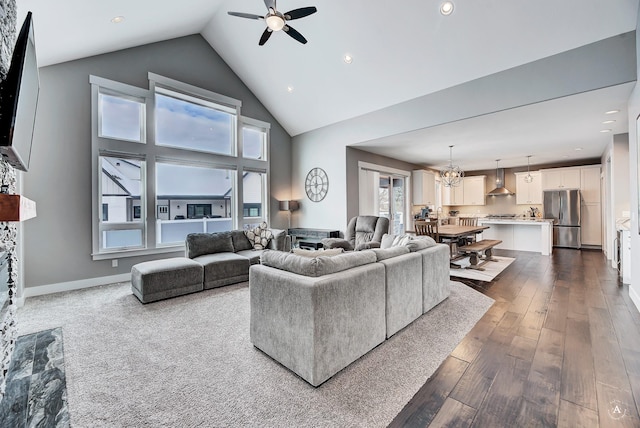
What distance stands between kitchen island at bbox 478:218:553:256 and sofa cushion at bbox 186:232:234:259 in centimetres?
699

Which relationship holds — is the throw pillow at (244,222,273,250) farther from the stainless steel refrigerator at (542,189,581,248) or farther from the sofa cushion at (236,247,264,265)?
the stainless steel refrigerator at (542,189,581,248)

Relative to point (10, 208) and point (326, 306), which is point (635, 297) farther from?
point (10, 208)

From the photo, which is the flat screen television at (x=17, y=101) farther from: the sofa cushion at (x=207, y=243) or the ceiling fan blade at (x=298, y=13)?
the sofa cushion at (x=207, y=243)

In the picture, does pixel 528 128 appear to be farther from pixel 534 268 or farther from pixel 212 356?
pixel 212 356

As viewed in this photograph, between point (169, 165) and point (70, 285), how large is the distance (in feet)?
8.08

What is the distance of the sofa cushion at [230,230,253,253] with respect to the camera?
506 centimetres

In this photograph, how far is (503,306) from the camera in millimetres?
3301

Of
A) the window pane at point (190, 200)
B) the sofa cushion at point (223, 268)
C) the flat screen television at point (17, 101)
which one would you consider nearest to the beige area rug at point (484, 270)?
the sofa cushion at point (223, 268)

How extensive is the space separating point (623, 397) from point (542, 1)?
3703mm

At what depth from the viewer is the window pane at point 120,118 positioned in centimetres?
455

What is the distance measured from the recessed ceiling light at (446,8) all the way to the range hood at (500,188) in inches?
281

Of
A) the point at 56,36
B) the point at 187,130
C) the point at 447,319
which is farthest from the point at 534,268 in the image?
the point at 56,36

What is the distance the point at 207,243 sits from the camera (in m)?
4.67

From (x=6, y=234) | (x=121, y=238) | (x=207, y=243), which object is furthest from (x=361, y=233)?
(x=6, y=234)
